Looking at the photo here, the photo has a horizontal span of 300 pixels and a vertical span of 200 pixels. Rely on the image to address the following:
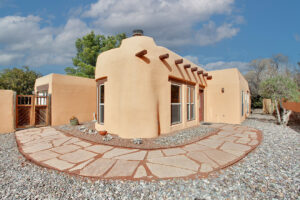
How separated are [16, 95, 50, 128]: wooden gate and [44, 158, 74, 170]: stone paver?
582cm

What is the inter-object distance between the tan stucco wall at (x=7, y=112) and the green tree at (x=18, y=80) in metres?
11.7

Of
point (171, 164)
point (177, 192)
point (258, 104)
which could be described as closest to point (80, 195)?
point (177, 192)

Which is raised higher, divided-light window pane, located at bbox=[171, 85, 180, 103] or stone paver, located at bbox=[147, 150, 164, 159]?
divided-light window pane, located at bbox=[171, 85, 180, 103]

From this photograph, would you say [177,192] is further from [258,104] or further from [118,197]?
[258,104]

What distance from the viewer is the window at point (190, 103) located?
23.9 feet

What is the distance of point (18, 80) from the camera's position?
15336 millimetres

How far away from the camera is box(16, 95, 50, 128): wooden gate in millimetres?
7105

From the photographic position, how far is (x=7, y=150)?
4.11 m

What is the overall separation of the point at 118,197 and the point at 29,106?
8.22 meters

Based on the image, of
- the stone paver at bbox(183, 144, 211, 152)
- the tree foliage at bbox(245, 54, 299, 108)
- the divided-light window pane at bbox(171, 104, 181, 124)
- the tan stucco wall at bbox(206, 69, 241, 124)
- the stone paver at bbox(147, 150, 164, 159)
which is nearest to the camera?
the stone paver at bbox(147, 150, 164, 159)

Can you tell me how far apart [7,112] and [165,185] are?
8.36 metres

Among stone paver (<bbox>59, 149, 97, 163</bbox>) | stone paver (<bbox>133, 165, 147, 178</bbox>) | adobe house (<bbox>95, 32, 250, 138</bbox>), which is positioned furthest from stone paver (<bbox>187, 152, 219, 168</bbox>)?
stone paver (<bbox>59, 149, 97, 163</bbox>)

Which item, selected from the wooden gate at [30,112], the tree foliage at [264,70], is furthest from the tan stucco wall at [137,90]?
the tree foliage at [264,70]

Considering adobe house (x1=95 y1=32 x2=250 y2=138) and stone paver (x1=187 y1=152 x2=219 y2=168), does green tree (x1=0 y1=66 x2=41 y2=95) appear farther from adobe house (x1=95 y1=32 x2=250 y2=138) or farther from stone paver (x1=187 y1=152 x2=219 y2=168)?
stone paver (x1=187 y1=152 x2=219 y2=168)
